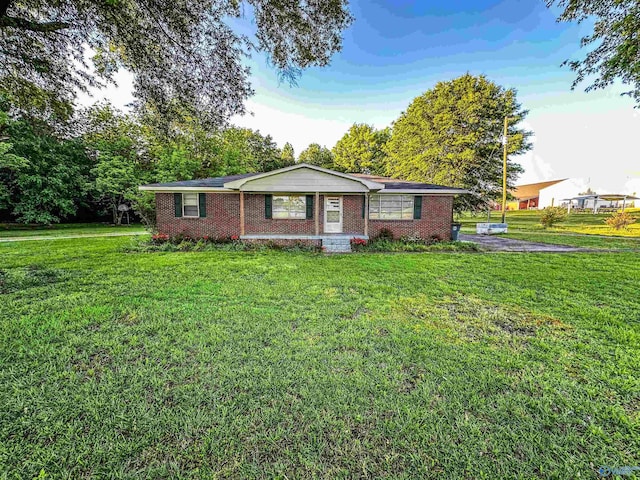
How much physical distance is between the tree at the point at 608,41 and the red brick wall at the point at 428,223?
5656 millimetres

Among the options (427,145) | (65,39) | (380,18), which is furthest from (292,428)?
(427,145)

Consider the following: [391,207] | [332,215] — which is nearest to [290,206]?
[332,215]

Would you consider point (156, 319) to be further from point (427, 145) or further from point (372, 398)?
point (427, 145)

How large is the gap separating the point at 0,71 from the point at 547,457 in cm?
1001

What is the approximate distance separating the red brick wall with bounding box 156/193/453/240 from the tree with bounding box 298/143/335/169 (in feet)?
99.9

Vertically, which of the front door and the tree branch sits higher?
the tree branch

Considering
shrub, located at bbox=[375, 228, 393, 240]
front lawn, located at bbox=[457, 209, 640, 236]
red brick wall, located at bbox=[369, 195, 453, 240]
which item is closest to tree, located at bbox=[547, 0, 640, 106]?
red brick wall, located at bbox=[369, 195, 453, 240]

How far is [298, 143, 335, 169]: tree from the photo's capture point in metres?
41.7

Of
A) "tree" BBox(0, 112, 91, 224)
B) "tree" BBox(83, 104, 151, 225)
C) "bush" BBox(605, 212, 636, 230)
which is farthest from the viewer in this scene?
"tree" BBox(83, 104, 151, 225)

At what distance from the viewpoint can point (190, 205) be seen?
11.7m

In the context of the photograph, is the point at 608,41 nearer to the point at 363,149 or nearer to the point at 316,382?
the point at 316,382

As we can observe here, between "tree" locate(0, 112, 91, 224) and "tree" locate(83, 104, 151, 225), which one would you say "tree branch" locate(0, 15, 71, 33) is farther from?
"tree" locate(0, 112, 91, 224)

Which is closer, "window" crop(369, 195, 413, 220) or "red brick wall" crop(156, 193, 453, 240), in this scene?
"red brick wall" crop(156, 193, 453, 240)

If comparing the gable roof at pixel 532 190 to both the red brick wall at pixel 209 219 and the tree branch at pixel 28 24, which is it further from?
the tree branch at pixel 28 24
